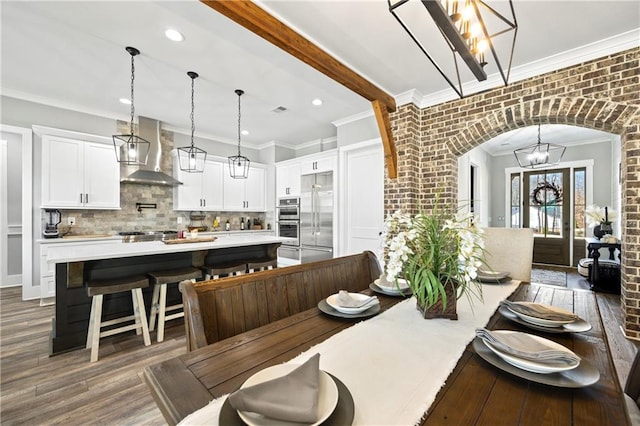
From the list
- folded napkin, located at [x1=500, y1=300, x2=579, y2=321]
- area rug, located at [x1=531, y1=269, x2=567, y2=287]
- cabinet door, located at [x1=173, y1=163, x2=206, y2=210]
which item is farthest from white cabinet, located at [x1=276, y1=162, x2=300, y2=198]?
area rug, located at [x1=531, y1=269, x2=567, y2=287]

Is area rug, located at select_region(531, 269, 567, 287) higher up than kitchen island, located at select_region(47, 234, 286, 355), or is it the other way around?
kitchen island, located at select_region(47, 234, 286, 355)

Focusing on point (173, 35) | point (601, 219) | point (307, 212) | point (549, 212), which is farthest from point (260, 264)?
point (549, 212)

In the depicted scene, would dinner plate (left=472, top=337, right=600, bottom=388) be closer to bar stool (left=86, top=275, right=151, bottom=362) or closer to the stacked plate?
the stacked plate

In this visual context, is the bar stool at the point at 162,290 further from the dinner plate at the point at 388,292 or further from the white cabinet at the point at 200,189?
the white cabinet at the point at 200,189

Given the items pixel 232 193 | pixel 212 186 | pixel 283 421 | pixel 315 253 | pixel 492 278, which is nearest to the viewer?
pixel 283 421

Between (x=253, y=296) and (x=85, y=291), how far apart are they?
2.14 meters

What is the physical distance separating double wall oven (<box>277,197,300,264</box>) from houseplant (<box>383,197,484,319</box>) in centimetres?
Result: 419

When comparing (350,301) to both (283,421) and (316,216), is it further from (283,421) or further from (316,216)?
(316,216)

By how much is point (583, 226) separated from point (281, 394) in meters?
8.02

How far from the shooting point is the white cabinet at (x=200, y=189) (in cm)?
504

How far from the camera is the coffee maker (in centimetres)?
380

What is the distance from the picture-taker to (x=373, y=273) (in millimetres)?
2119

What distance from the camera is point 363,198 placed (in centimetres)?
429

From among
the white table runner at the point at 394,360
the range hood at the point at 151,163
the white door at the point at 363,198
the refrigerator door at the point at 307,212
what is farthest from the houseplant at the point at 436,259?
the range hood at the point at 151,163
